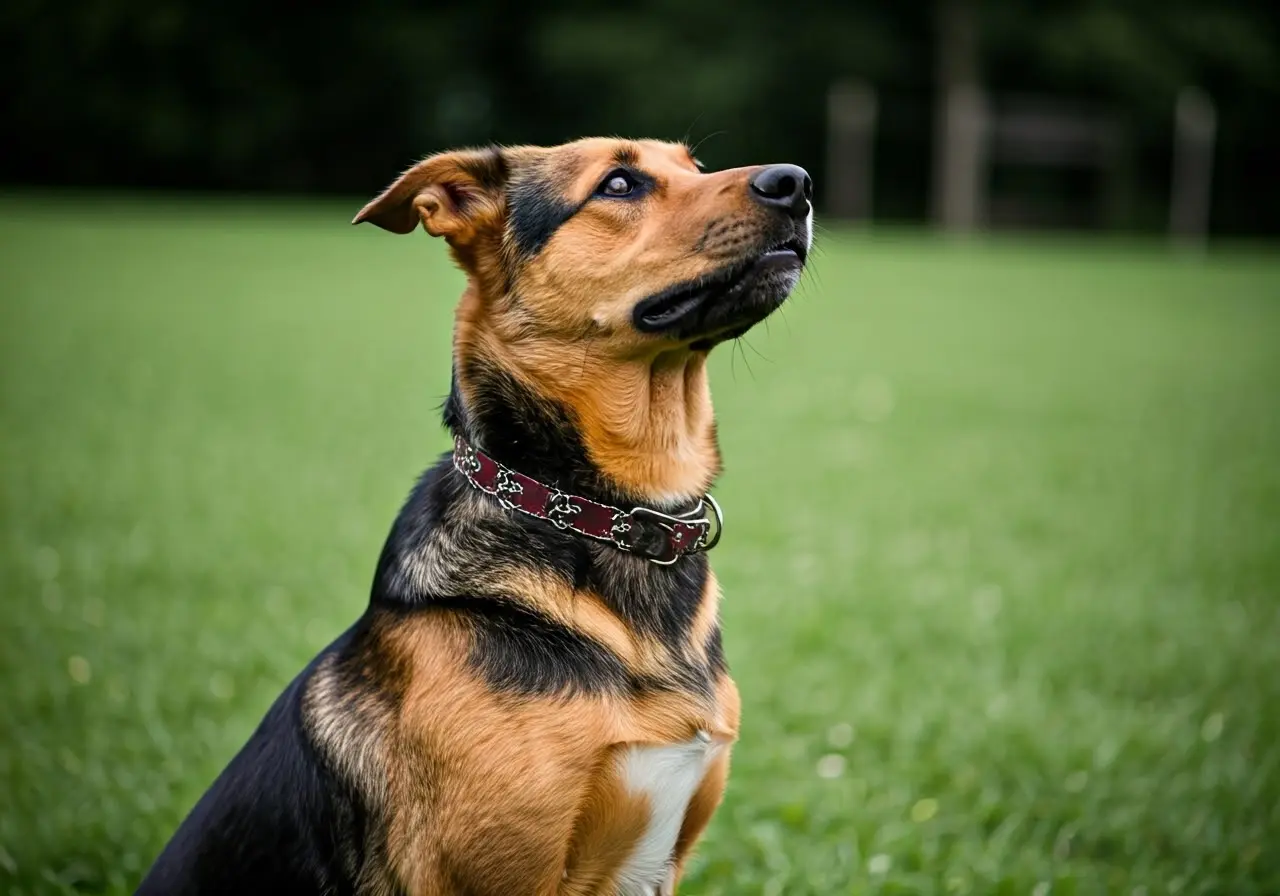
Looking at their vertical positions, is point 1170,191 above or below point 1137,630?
above

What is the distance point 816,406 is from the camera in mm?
11289

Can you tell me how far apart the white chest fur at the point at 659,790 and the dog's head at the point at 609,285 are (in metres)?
0.71

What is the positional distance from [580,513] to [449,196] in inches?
41.6

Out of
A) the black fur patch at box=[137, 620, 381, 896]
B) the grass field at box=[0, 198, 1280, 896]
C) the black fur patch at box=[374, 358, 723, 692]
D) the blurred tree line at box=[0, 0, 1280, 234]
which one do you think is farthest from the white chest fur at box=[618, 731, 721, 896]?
the blurred tree line at box=[0, 0, 1280, 234]

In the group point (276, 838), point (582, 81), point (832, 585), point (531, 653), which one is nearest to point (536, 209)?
point (531, 653)

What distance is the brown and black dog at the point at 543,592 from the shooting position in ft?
8.91

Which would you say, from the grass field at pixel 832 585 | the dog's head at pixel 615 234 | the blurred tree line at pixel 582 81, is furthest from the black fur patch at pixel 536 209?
the blurred tree line at pixel 582 81

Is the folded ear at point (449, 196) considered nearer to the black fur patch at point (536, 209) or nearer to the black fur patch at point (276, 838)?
the black fur patch at point (536, 209)

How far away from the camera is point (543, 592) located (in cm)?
289

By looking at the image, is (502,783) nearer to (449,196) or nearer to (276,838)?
(276,838)

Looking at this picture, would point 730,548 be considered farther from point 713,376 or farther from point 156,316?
point 156,316

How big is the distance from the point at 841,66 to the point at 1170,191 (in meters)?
11.7

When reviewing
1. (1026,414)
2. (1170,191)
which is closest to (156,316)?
(1026,414)

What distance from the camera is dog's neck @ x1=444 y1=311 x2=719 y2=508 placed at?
3.10 m
